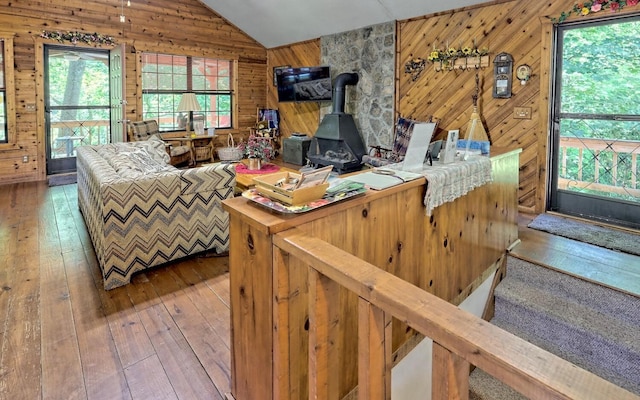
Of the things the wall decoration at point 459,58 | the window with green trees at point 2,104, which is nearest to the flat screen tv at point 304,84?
the wall decoration at point 459,58

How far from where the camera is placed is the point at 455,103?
5.26 meters

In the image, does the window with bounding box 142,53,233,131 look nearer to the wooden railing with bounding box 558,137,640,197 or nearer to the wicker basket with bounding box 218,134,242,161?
the wicker basket with bounding box 218,134,242,161

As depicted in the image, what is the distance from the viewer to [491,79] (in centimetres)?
483

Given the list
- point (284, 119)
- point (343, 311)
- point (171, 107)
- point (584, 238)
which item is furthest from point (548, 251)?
point (171, 107)

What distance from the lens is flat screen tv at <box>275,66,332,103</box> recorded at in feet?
23.0

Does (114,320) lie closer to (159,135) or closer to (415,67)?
(415,67)

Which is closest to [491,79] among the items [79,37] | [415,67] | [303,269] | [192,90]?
[415,67]

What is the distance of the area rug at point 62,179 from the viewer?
20.4 ft

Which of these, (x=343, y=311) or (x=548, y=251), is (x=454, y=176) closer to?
(x=343, y=311)

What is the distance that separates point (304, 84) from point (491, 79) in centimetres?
358

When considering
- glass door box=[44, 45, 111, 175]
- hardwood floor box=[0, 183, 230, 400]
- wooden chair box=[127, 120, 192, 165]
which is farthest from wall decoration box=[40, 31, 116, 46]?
hardwood floor box=[0, 183, 230, 400]

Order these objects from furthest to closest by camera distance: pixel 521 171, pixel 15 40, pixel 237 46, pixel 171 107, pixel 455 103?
pixel 237 46 → pixel 171 107 → pixel 15 40 → pixel 455 103 → pixel 521 171

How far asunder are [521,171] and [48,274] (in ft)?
16.1

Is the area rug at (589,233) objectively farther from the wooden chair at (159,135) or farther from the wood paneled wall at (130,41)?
the wood paneled wall at (130,41)
